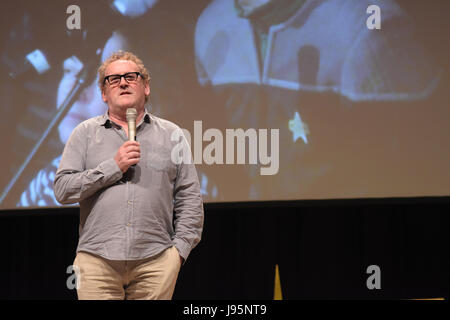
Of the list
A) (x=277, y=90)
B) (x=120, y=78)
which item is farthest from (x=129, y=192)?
(x=277, y=90)

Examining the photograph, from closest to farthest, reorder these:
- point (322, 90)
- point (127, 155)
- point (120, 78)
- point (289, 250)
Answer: point (127, 155) → point (120, 78) → point (322, 90) → point (289, 250)

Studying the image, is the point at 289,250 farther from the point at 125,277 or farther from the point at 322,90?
the point at 125,277

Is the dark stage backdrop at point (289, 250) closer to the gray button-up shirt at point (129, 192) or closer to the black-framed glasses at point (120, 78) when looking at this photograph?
the gray button-up shirt at point (129, 192)

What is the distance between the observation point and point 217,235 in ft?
12.6

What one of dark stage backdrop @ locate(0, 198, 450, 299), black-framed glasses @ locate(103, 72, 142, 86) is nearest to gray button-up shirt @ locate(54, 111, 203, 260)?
black-framed glasses @ locate(103, 72, 142, 86)

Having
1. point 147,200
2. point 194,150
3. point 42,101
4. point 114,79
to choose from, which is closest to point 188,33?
point 194,150

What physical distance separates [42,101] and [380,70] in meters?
2.29

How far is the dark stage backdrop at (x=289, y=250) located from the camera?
3750 millimetres

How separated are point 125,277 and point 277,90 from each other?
2089mm

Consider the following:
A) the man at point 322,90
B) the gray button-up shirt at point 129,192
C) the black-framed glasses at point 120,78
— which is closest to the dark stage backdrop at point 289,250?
the man at point 322,90

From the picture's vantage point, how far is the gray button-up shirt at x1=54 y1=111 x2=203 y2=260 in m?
1.88

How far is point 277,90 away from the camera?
3656mm
